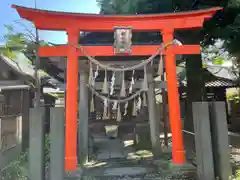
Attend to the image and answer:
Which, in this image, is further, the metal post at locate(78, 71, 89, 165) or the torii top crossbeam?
the metal post at locate(78, 71, 89, 165)

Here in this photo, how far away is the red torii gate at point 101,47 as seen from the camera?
565 cm

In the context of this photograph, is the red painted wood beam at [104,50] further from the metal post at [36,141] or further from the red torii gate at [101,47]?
the metal post at [36,141]

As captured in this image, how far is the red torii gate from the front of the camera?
223 inches

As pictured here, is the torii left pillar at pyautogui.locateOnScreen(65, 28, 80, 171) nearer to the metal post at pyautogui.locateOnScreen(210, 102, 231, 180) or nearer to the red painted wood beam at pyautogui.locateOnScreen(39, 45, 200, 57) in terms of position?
the red painted wood beam at pyautogui.locateOnScreen(39, 45, 200, 57)

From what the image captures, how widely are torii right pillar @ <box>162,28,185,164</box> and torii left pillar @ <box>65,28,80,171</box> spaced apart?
7.73ft

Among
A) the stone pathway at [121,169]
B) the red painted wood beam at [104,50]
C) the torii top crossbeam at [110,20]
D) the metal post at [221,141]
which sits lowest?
the stone pathway at [121,169]

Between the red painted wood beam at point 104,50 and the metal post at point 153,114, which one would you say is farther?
the metal post at point 153,114

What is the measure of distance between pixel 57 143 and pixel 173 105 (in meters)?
2.97

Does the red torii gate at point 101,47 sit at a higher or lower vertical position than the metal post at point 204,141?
higher

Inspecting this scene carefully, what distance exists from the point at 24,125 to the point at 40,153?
12.8 feet

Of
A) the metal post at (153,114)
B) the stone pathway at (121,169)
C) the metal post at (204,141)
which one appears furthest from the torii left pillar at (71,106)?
the metal post at (204,141)

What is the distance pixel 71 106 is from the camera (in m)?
5.68

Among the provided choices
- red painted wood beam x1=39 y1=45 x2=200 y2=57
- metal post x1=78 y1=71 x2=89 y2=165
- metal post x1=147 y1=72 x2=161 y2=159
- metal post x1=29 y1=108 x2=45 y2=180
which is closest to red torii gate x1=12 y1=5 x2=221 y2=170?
red painted wood beam x1=39 y1=45 x2=200 y2=57

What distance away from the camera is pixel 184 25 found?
607 cm
